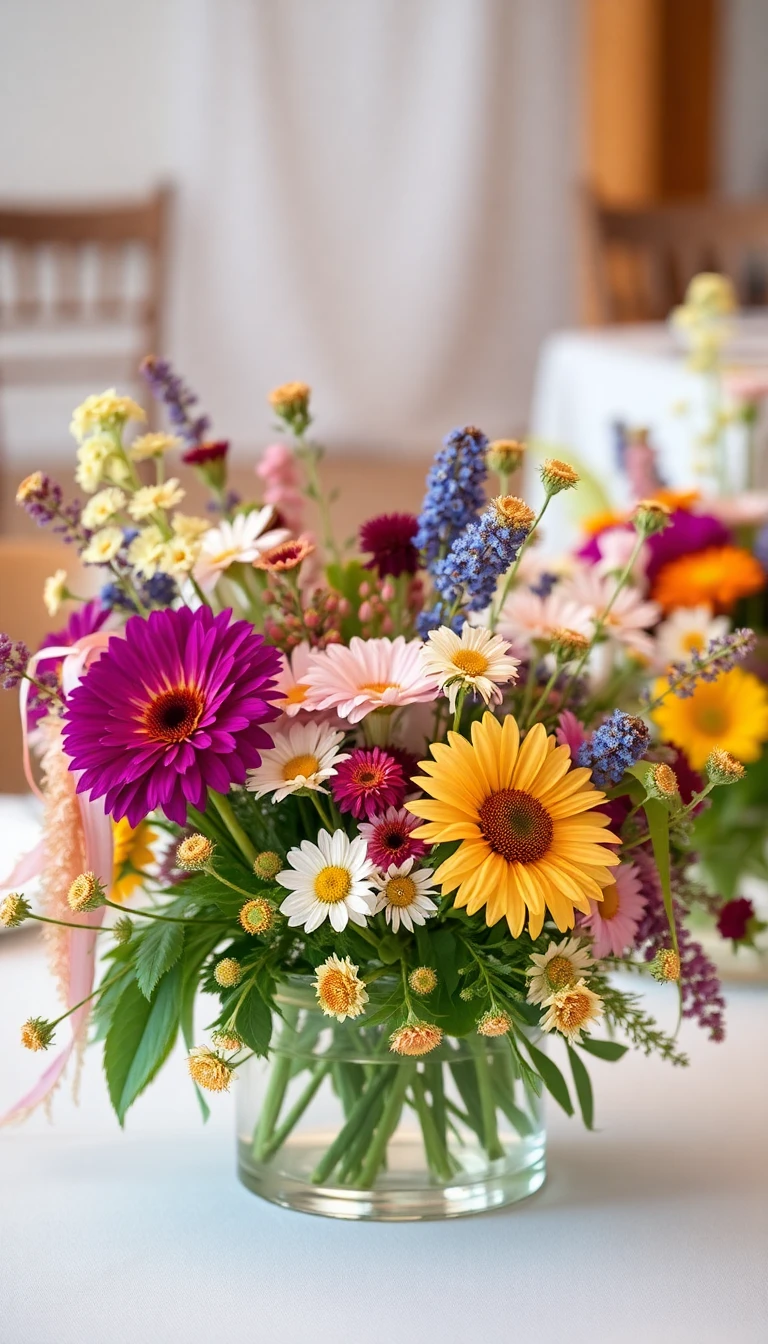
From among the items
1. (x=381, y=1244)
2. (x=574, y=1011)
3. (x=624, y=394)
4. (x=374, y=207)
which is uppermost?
(x=374, y=207)

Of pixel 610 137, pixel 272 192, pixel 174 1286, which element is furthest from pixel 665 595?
pixel 610 137

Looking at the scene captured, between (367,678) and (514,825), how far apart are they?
8 cm

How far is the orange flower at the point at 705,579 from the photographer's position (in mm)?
862

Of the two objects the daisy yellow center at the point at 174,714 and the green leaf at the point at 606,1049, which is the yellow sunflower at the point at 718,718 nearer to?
the green leaf at the point at 606,1049

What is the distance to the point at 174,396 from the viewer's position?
687 mm

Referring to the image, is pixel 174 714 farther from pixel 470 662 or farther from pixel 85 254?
pixel 85 254

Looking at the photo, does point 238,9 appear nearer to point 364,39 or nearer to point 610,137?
point 364,39

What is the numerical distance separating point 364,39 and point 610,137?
3.37 feet

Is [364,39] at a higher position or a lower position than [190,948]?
higher

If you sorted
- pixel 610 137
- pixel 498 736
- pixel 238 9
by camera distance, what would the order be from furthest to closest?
pixel 610 137 < pixel 238 9 < pixel 498 736

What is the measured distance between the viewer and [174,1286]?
545mm

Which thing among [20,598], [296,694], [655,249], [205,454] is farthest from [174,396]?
[655,249]

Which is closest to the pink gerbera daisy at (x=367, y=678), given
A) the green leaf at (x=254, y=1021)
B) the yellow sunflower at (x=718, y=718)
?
the green leaf at (x=254, y=1021)

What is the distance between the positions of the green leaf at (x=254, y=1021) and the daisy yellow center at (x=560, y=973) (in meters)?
0.10
